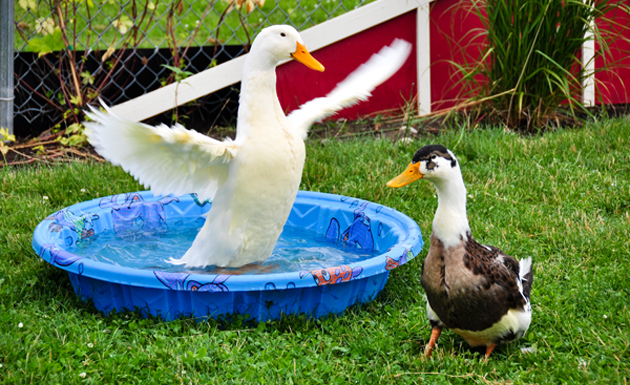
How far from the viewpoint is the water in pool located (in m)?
3.11

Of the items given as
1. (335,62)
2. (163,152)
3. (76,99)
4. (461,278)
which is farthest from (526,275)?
(76,99)

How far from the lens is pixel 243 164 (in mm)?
2674

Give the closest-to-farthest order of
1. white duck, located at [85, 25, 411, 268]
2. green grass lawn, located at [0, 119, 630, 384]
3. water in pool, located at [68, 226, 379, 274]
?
green grass lawn, located at [0, 119, 630, 384]
white duck, located at [85, 25, 411, 268]
water in pool, located at [68, 226, 379, 274]

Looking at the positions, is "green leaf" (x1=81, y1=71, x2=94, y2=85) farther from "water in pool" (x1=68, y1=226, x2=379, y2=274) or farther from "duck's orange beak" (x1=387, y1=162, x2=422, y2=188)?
"duck's orange beak" (x1=387, y1=162, x2=422, y2=188)

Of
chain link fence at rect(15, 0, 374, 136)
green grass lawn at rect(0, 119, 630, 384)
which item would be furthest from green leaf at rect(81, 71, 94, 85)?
green grass lawn at rect(0, 119, 630, 384)

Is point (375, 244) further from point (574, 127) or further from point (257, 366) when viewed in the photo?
point (574, 127)

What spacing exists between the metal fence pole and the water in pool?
1753 mm

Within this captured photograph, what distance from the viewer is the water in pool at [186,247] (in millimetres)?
3113

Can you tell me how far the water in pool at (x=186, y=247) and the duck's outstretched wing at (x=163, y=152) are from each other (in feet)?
1.56

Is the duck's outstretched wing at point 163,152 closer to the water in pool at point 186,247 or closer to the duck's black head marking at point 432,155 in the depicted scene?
the water in pool at point 186,247

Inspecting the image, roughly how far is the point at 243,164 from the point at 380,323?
0.85 meters

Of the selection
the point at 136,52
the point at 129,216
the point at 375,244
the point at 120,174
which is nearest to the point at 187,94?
the point at 136,52

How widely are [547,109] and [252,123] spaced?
10.3 feet

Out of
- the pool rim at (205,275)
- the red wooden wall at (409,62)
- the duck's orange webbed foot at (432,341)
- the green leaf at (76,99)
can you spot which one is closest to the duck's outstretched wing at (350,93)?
the pool rim at (205,275)
